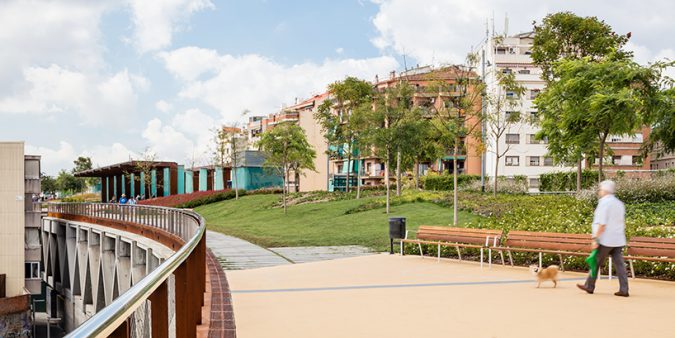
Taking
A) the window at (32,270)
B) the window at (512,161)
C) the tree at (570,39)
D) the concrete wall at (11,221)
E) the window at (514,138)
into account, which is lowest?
the window at (32,270)

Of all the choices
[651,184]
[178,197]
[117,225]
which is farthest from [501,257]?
[178,197]

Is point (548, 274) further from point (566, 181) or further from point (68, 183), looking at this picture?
point (68, 183)

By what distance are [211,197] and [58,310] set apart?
1603cm

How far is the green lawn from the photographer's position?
2314cm

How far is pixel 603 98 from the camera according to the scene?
23.5 meters

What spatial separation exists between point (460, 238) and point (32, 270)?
33.2m

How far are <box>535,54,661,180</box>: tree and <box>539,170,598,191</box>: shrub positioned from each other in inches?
658

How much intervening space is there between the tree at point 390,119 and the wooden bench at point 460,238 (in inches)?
759

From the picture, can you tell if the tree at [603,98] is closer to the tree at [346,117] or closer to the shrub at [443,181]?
the tree at [346,117]

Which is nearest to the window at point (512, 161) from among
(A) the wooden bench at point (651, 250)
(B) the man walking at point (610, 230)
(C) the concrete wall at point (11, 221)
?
(C) the concrete wall at point (11, 221)

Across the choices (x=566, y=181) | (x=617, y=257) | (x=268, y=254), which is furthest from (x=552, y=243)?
(x=566, y=181)

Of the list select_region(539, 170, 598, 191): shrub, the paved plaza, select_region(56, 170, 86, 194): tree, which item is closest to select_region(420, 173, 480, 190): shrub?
select_region(539, 170, 598, 191): shrub

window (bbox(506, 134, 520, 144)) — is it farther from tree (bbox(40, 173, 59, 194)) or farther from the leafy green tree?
tree (bbox(40, 173, 59, 194))

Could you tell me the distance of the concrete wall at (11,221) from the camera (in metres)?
37.6
